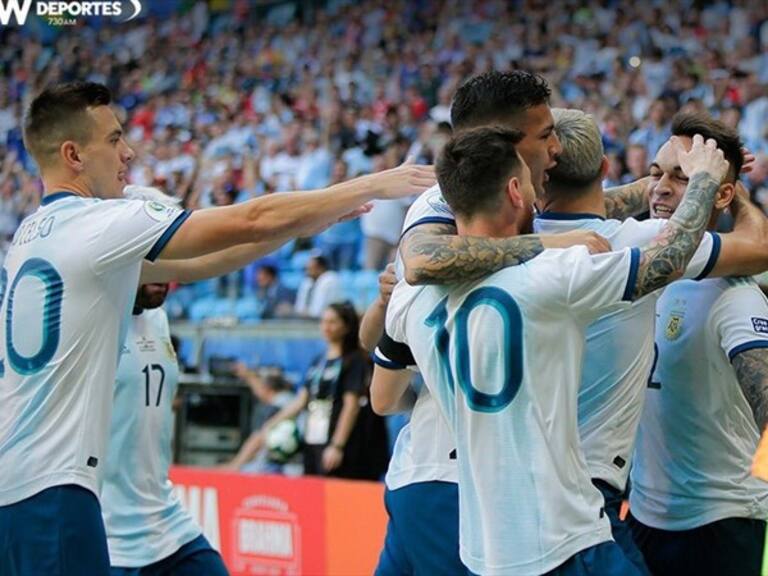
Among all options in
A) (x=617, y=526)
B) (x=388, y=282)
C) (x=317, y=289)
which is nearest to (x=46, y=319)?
(x=388, y=282)

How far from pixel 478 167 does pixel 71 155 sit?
71.1 inches

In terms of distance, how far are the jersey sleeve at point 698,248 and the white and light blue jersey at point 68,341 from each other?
158 cm

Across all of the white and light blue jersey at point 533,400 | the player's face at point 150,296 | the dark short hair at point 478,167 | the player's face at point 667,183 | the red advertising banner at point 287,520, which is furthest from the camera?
the red advertising banner at point 287,520

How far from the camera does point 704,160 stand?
14.1 feet

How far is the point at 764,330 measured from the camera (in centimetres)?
452

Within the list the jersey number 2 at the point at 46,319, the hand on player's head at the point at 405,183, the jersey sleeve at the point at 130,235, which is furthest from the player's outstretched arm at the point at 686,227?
the jersey number 2 at the point at 46,319

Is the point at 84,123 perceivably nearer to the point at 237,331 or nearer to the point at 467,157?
the point at 467,157

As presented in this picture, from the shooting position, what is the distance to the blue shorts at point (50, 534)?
4.62m

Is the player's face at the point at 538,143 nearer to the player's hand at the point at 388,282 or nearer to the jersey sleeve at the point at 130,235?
the player's hand at the point at 388,282

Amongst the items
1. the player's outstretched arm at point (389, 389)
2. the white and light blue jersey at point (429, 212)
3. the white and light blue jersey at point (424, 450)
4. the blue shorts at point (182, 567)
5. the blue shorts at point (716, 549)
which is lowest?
the blue shorts at point (182, 567)

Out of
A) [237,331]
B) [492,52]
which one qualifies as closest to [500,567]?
[237,331]

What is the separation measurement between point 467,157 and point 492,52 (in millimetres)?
14275

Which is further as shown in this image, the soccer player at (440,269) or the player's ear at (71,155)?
the player's ear at (71,155)

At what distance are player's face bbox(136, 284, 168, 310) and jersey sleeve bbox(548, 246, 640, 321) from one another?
10.2 ft
